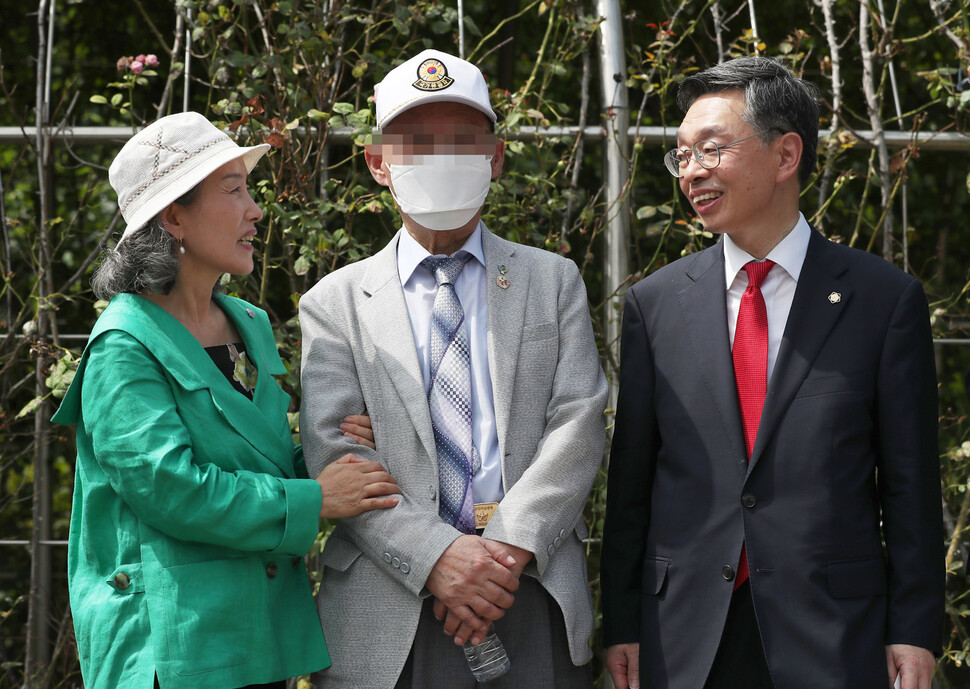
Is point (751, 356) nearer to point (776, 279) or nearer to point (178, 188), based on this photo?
point (776, 279)

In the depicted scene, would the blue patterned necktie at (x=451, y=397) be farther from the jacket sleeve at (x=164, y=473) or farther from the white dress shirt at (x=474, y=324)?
the jacket sleeve at (x=164, y=473)

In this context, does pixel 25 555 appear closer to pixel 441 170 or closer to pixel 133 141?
pixel 133 141

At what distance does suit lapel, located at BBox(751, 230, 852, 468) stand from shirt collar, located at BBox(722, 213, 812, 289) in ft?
0.11

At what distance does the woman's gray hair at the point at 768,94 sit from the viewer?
7.72 feet

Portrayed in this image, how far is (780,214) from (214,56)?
1.99 m

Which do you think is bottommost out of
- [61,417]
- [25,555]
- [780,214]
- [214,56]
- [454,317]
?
[25,555]

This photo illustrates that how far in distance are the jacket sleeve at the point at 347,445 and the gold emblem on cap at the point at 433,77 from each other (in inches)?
20.5

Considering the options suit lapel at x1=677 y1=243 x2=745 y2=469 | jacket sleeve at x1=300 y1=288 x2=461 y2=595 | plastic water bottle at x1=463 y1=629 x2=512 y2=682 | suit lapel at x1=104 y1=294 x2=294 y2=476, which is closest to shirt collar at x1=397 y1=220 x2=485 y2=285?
jacket sleeve at x1=300 y1=288 x2=461 y2=595

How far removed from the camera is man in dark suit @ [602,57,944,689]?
2133 millimetres

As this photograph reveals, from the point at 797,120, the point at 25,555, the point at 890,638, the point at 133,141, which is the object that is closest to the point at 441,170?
the point at 133,141

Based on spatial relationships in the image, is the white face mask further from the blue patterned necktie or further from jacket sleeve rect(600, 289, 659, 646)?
jacket sleeve rect(600, 289, 659, 646)

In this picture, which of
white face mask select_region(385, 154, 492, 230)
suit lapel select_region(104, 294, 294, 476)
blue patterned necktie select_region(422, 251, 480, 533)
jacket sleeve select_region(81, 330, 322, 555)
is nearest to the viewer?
jacket sleeve select_region(81, 330, 322, 555)

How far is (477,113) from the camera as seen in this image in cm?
244

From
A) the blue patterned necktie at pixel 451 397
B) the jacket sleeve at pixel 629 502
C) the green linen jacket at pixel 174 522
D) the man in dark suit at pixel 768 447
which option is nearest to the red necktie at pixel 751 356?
the man in dark suit at pixel 768 447
